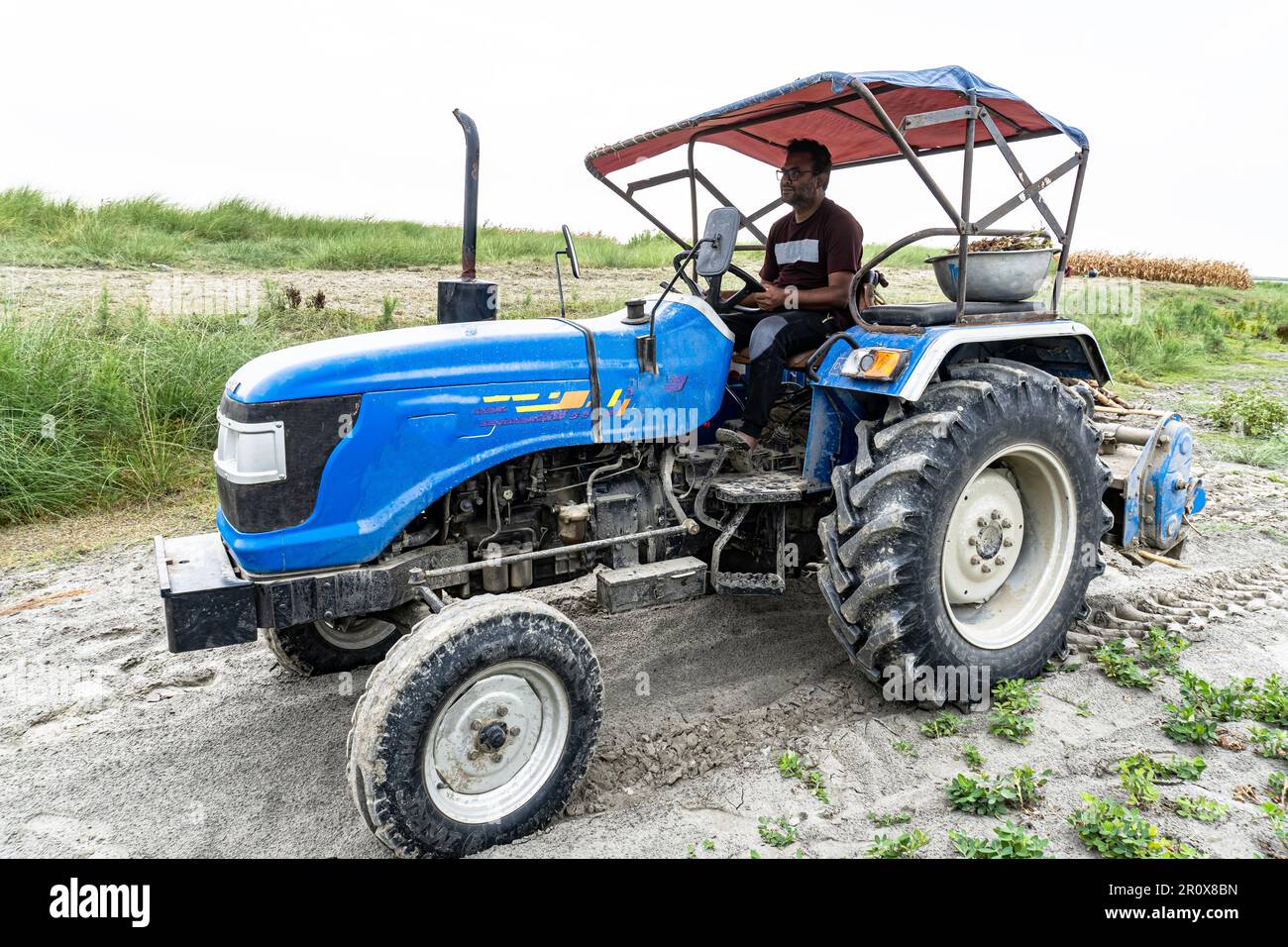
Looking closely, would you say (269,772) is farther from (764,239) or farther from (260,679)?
(764,239)

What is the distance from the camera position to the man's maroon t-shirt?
4293 millimetres

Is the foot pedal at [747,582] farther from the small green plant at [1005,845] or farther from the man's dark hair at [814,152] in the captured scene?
the man's dark hair at [814,152]

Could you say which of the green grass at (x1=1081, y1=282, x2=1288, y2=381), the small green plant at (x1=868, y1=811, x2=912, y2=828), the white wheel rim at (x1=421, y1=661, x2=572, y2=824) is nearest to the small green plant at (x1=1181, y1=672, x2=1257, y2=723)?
the small green plant at (x1=868, y1=811, x2=912, y2=828)

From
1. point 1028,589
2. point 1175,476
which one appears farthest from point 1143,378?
point 1028,589

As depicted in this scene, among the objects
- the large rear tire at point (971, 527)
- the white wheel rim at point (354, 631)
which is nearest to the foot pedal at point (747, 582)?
the large rear tire at point (971, 527)

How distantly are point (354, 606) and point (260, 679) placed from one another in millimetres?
1245

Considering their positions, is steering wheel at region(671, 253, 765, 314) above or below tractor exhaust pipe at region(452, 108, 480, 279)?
below

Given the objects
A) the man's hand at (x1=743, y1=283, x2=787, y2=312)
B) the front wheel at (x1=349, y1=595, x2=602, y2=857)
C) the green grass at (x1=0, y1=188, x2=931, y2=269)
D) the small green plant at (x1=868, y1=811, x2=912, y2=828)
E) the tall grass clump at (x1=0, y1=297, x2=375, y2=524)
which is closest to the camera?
the front wheel at (x1=349, y1=595, x2=602, y2=857)

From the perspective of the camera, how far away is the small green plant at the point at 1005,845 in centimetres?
260

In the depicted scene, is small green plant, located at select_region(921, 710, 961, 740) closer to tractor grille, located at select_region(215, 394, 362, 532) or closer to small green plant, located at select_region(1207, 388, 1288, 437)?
tractor grille, located at select_region(215, 394, 362, 532)

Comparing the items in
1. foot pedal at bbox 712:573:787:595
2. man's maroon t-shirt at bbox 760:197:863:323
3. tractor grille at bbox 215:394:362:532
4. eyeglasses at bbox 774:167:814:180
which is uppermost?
eyeglasses at bbox 774:167:814:180

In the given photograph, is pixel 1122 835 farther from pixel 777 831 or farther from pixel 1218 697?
pixel 1218 697

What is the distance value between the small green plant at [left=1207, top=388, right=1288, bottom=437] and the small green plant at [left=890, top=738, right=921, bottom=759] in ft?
24.5

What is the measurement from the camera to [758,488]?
3.64m
